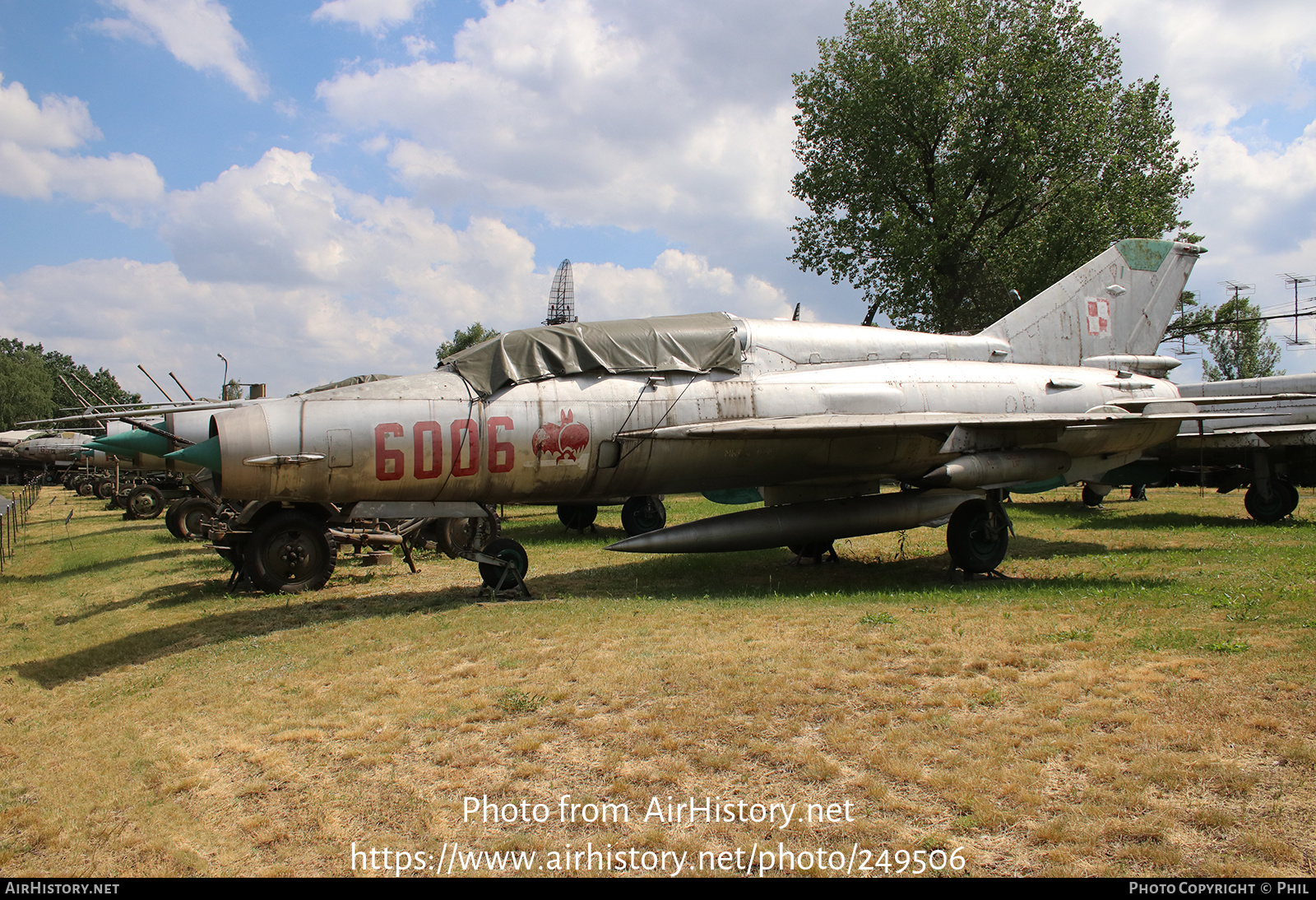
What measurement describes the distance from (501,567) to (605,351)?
290 cm

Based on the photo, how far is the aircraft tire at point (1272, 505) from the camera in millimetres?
14641

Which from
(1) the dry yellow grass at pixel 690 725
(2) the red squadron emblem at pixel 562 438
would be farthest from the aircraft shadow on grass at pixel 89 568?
(2) the red squadron emblem at pixel 562 438

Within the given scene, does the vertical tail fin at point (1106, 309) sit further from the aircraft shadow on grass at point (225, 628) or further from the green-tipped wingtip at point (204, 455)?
the green-tipped wingtip at point (204, 455)

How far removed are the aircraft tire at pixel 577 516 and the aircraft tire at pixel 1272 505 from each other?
13210 mm

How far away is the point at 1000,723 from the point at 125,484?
34.2 m

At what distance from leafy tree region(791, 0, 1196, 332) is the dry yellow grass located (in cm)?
1933

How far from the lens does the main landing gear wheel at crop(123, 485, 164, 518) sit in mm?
23297

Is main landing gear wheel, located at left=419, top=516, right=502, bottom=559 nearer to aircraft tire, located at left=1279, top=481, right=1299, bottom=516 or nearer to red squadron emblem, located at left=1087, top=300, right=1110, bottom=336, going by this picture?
red squadron emblem, located at left=1087, top=300, right=1110, bottom=336

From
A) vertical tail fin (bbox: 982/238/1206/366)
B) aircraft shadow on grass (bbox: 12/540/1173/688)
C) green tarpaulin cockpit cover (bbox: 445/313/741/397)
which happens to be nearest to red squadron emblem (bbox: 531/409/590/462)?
green tarpaulin cockpit cover (bbox: 445/313/741/397)

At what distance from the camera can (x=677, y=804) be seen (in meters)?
3.87

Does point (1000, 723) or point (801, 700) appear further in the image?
point (801, 700)

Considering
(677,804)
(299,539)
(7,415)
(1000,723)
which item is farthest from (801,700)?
(7,415)

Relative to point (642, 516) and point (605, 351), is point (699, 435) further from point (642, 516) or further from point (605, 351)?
point (642, 516)
